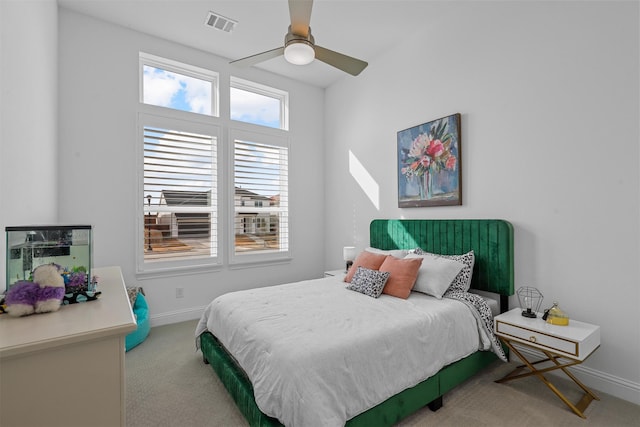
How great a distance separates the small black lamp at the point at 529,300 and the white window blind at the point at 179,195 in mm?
3284

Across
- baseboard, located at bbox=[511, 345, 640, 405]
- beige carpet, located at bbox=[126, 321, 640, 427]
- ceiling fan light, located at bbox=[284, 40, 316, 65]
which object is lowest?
beige carpet, located at bbox=[126, 321, 640, 427]

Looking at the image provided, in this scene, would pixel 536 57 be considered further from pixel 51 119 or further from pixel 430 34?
pixel 51 119

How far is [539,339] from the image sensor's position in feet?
6.51

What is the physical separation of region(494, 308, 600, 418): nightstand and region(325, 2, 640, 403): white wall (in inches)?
11.5

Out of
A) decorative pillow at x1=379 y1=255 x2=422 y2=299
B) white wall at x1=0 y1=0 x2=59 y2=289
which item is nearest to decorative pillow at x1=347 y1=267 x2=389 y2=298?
decorative pillow at x1=379 y1=255 x2=422 y2=299

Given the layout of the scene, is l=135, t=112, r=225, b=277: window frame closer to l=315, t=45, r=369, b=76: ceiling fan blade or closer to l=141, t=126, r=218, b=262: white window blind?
l=141, t=126, r=218, b=262: white window blind

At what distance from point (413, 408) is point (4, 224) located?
237cm

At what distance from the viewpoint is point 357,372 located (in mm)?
1597

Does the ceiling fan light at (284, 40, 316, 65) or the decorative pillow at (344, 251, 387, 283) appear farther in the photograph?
the decorative pillow at (344, 251, 387, 283)

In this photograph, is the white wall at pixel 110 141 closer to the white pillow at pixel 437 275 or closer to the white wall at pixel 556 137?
the white pillow at pixel 437 275

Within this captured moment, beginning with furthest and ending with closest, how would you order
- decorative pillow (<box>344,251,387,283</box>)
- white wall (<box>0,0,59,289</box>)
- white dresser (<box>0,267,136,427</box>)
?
1. decorative pillow (<box>344,251,387,283</box>)
2. white wall (<box>0,0,59,289</box>)
3. white dresser (<box>0,267,136,427</box>)

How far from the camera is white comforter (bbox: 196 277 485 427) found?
4.84 ft

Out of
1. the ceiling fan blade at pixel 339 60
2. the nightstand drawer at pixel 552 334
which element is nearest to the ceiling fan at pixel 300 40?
the ceiling fan blade at pixel 339 60

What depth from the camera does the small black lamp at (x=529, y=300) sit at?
225 cm
